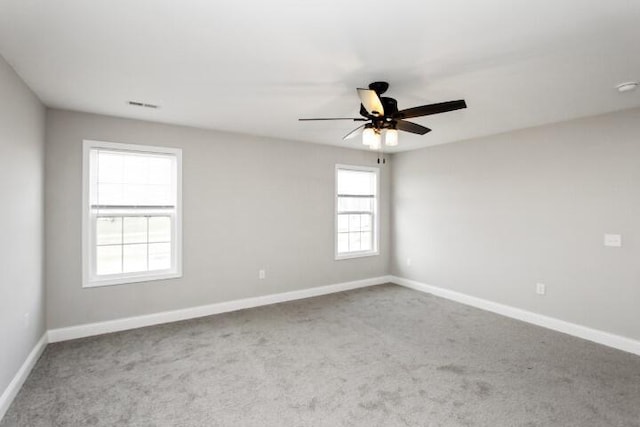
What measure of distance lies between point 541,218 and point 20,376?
5433mm

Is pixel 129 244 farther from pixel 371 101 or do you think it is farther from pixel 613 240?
pixel 613 240

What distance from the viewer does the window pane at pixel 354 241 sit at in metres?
5.73

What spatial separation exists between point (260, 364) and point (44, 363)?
195 centimetres

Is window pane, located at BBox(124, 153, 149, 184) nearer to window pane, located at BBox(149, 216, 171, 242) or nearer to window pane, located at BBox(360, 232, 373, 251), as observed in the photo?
window pane, located at BBox(149, 216, 171, 242)

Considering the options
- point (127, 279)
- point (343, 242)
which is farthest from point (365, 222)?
point (127, 279)

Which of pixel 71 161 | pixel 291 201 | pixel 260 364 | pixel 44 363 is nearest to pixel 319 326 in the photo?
pixel 260 364

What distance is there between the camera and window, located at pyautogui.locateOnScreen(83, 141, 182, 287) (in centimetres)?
364

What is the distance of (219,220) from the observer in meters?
4.39

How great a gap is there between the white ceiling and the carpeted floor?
2.45m

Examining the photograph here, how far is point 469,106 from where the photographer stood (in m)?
3.32

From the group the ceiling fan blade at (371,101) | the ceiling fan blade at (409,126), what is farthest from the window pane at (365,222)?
the ceiling fan blade at (371,101)

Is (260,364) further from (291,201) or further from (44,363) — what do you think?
(291,201)

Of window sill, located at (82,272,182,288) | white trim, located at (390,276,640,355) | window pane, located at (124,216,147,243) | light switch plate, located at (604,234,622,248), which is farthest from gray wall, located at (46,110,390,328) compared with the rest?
light switch plate, located at (604,234,622,248)

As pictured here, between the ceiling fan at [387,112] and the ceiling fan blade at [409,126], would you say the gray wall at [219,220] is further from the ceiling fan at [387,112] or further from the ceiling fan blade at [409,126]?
the ceiling fan blade at [409,126]
